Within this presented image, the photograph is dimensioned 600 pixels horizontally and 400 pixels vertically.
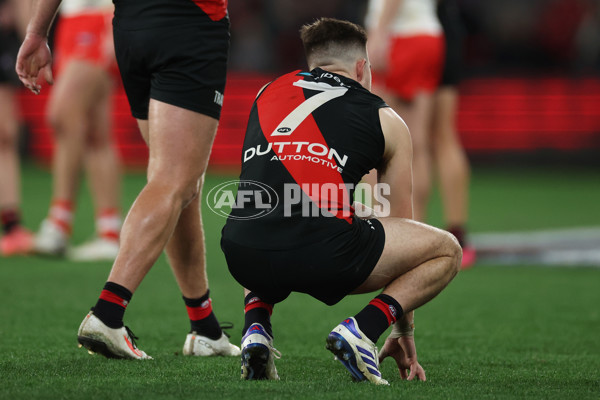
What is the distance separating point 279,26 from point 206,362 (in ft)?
50.5

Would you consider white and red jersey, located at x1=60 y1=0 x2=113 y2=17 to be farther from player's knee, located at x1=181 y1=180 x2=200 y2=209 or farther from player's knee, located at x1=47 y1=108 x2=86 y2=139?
player's knee, located at x1=181 y1=180 x2=200 y2=209

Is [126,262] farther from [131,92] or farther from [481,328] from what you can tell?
[481,328]

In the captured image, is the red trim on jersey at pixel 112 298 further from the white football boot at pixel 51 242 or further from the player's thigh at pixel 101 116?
A: the player's thigh at pixel 101 116

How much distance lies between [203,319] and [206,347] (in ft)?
0.33

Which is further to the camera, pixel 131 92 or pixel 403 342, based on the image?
pixel 131 92

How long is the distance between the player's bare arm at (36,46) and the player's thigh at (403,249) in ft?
4.38

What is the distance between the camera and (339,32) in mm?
3236

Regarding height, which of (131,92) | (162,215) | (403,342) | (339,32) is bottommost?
(403,342)

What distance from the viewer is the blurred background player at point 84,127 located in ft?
19.9

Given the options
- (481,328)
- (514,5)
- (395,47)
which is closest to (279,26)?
(514,5)

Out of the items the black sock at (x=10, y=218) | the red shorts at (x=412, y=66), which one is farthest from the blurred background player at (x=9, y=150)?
the red shorts at (x=412, y=66)

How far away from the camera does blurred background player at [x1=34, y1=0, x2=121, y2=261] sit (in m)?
6.07

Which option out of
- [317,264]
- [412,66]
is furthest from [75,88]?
[317,264]

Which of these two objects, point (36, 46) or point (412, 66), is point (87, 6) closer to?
point (412, 66)
